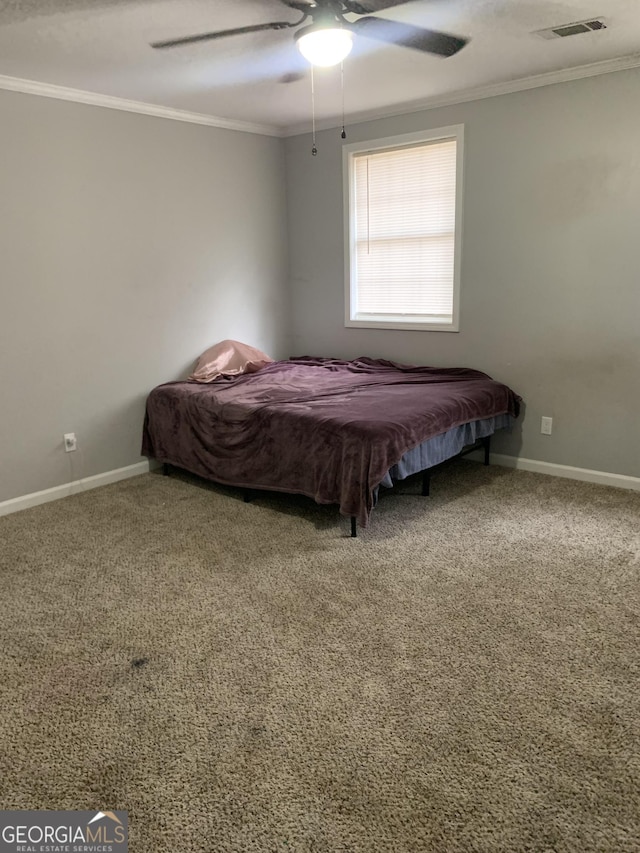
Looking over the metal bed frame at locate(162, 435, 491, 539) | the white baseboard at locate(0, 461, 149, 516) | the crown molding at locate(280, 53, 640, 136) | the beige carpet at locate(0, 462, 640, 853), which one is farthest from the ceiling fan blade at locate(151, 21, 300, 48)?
the white baseboard at locate(0, 461, 149, 516)

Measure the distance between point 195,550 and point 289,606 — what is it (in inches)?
29.3

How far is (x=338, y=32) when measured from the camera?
2.39 metres

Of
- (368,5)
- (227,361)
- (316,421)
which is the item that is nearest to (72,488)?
(227,361)

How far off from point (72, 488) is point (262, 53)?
2737mm

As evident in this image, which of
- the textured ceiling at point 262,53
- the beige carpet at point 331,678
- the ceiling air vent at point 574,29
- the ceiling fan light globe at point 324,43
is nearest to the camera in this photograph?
the beige carpet at point 331,678

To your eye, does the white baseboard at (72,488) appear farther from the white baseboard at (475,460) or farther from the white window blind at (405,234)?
the white window blind at (405,234)

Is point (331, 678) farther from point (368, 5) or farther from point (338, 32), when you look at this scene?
point (368, 5)

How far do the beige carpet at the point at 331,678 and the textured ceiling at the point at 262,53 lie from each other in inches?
93.2

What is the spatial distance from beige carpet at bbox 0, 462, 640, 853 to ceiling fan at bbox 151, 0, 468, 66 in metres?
2.19

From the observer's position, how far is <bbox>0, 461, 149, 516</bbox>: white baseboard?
373 centimetres

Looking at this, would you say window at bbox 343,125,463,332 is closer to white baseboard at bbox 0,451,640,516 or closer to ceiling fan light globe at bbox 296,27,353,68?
white baseboard at bbox 0,451,640,516

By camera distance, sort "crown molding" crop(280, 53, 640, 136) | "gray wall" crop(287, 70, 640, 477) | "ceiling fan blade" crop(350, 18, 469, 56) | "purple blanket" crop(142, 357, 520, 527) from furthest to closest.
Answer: "gray wall" crop(287, 70, 640, 477) → "crown molding" crop(280, 53, 640, 136) → "purple blanket" crop(142, 357, 520, 527) → "ceiling fan blade" crop(350, 18, 469, 56)

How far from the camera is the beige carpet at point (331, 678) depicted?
63.2 inches

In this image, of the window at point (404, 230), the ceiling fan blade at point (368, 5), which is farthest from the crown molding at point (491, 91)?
the ceiling fan blade at point (368, 5)
